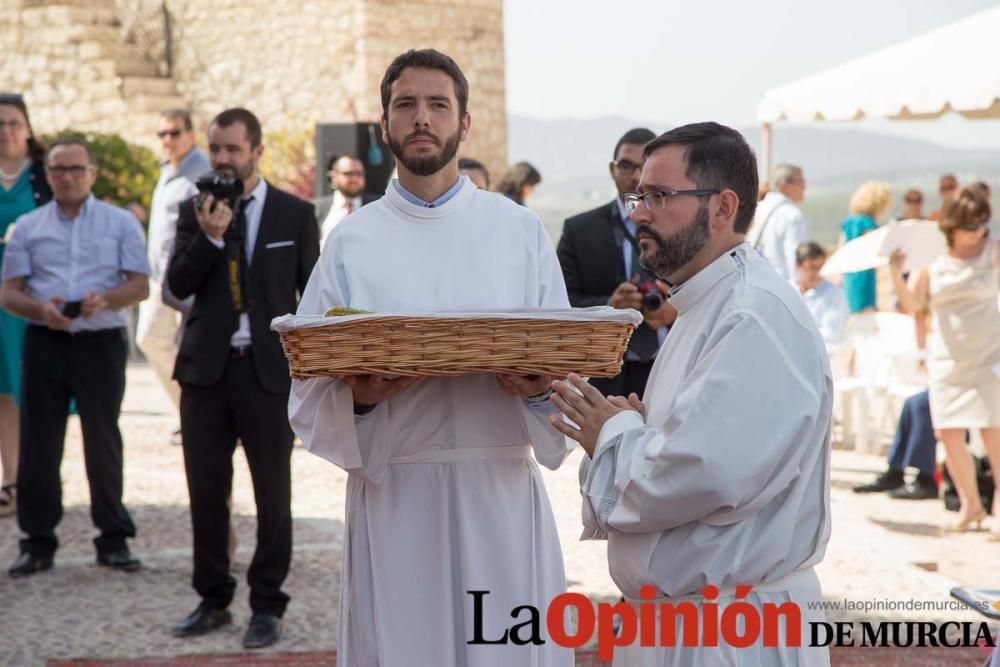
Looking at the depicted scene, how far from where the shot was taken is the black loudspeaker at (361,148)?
1248 cm

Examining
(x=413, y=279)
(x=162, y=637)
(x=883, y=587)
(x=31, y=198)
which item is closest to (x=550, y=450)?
(x=413, y=279)

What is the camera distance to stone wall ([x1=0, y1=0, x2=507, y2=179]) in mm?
22734

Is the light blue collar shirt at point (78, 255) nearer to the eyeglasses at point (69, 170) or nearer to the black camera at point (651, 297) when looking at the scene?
the eyeglasses at point (69, 170)

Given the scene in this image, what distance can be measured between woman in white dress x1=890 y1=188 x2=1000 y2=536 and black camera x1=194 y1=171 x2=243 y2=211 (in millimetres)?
4325

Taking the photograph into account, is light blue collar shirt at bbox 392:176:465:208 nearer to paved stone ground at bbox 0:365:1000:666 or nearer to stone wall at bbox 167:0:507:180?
paved stone ground at bbox 0:365:1000:666

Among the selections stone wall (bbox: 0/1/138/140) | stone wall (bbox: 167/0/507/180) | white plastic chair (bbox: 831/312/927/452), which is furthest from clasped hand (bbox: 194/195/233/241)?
stone wall (bbox: 0/1/138/140)

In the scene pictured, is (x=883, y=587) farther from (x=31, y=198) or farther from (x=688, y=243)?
(x=31, y=198)

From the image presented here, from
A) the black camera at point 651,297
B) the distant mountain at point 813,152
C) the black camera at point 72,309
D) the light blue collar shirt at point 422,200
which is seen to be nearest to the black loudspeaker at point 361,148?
the black camera at point 72,309

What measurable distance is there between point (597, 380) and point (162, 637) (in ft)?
7.34

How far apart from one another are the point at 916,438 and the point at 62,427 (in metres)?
5.32

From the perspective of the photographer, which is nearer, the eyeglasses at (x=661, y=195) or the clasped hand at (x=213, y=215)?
the eyeglasses at (x=661, y=195)

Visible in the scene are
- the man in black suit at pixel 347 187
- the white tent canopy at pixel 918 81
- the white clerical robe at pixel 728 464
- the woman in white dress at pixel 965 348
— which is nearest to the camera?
the white clerical robe at pixel 728 464

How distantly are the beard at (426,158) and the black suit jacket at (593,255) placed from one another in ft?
7.14

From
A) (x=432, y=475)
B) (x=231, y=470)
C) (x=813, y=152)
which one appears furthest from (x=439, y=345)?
(x=813, y=152)
